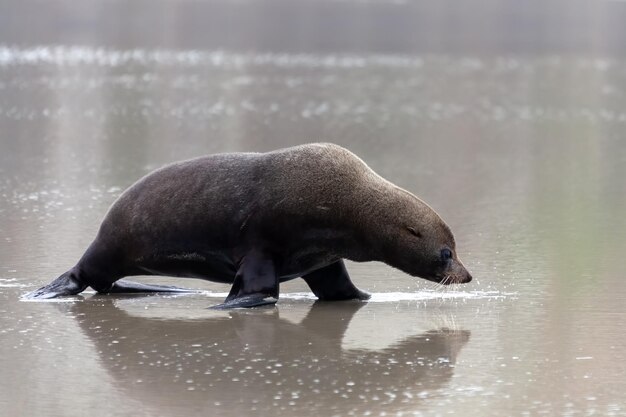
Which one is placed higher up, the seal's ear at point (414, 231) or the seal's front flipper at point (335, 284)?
the seal's ear at point (414, 231)

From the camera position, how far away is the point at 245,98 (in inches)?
1129

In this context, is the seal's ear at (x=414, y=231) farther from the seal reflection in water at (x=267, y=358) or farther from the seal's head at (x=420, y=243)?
the seal reflection in water at (x=267, y=358)

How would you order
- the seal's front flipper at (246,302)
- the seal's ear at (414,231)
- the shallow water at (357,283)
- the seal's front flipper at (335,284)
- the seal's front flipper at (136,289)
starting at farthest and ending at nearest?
the seal's front flipper at (136,289)
the seal's front flipper at (335,284)
the seal's ear at (414,231)
the seal's front flipper at (246,302)
the shallow water at (357,283)

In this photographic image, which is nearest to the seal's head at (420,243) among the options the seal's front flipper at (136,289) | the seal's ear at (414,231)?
the seal's ear at (414,231)

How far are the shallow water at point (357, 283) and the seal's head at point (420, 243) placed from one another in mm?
254

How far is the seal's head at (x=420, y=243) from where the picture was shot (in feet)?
33.6

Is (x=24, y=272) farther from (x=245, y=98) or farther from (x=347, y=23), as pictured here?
(x=347, y=23)

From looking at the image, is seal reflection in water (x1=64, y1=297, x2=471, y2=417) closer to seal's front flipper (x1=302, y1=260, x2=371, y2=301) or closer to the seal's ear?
seal's front flipper (x1=302, y1=260, x2=371, y2=301)

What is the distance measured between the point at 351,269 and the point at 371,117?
14441mm

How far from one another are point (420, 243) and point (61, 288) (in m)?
2.61

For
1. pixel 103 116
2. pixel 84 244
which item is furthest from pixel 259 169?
pixel 103 116

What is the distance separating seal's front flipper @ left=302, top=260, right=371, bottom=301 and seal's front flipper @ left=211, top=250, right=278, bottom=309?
49 cm

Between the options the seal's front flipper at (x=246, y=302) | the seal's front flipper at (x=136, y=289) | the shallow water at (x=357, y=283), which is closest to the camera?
the shallow water at (x=357, y=283)

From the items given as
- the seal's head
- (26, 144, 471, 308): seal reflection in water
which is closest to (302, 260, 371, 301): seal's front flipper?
(26, 144, 471, 308): seal reflection in water
